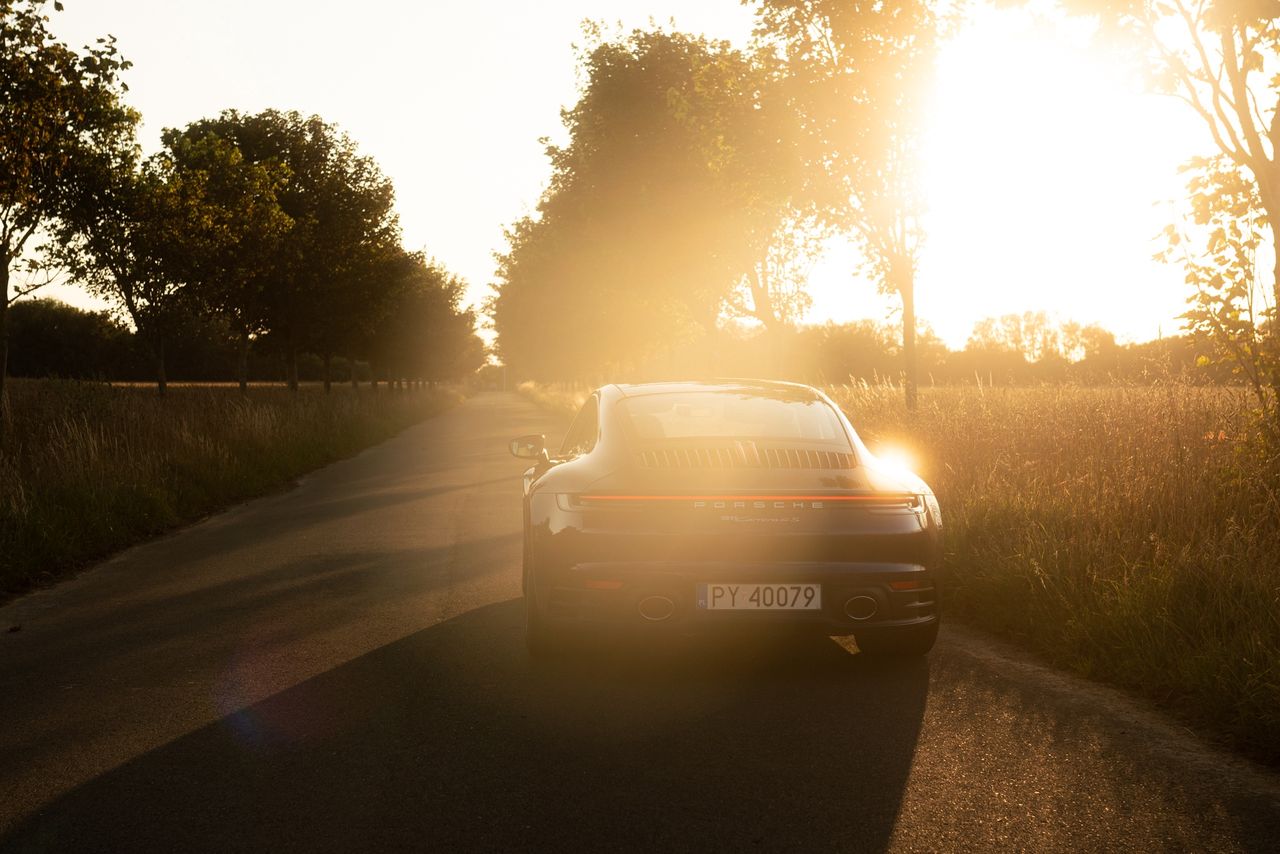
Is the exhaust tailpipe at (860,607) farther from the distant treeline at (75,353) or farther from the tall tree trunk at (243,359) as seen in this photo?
the distant treeline at (75,353)

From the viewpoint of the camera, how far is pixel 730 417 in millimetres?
5816

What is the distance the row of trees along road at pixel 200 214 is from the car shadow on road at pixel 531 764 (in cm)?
1137

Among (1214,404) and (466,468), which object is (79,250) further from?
(1214,404)

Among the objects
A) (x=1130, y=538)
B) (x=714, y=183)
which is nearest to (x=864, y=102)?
(x=714, y=183)

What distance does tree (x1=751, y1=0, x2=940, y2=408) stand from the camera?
1321 cm

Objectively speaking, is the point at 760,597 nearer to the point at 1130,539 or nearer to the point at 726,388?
the point at 726,388

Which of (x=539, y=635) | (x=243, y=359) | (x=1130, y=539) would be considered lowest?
(x=539, y=635)

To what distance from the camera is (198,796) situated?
3.61 meters

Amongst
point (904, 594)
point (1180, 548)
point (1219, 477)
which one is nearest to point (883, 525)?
point (904, 594)

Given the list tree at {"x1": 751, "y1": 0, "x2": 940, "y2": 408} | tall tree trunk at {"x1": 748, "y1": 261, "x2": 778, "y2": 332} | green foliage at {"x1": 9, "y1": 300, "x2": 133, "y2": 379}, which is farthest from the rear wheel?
green foliage at {"x1": 9, "y1": 300, "x2": 133, "y2": 379}

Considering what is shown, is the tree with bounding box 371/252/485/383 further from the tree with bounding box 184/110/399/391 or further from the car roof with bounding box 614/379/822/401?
the car roof with bounding box 614/379/822/401

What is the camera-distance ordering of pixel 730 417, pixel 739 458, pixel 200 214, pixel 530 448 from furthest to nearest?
pixel 200 214
pixel 530 448
pixel 730 417
pixel 739 458

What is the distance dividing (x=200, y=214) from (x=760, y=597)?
71.1 ft

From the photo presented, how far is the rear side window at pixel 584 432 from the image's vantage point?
5.95 metres
